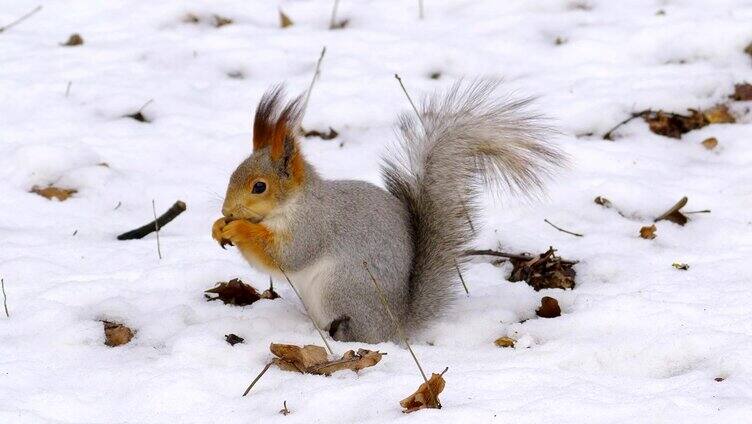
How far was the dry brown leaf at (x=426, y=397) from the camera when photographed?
73.8 inches

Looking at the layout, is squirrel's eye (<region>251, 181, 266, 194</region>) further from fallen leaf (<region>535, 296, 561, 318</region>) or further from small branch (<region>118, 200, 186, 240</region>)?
fallen leaf (<region>535, 296, 561, 318</region>)

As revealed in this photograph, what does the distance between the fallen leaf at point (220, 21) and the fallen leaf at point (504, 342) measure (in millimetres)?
2683

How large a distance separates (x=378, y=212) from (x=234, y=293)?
1.53ft

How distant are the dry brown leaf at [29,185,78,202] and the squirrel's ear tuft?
1.05 metres

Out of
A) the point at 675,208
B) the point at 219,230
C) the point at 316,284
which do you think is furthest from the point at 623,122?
the point at 219,230

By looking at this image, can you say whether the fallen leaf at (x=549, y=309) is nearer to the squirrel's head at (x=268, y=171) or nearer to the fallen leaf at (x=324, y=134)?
the squirrel's head at (x=268, y=171)

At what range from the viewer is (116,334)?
231 centimetres

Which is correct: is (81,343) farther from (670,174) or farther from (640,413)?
(670,174)

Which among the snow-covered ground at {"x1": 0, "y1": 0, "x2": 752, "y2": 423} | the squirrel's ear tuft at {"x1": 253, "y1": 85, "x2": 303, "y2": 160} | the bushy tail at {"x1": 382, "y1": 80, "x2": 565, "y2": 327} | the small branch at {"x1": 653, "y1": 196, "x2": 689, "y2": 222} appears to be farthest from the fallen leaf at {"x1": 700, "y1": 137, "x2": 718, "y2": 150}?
the squirrel's ear tuft at {"x1": 253, "y1": 85, "x2": 303, "y2": 160}

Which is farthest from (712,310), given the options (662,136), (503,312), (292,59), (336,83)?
(292,59)

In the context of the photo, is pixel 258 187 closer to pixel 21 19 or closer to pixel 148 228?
pixel 148 228

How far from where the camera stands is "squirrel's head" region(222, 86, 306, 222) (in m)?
2.37

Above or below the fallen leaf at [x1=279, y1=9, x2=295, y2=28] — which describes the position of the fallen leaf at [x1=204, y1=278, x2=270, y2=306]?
below

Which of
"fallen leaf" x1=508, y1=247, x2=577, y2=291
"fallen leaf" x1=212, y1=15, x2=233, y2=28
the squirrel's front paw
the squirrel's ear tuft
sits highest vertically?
the squirrel's ear tuft
